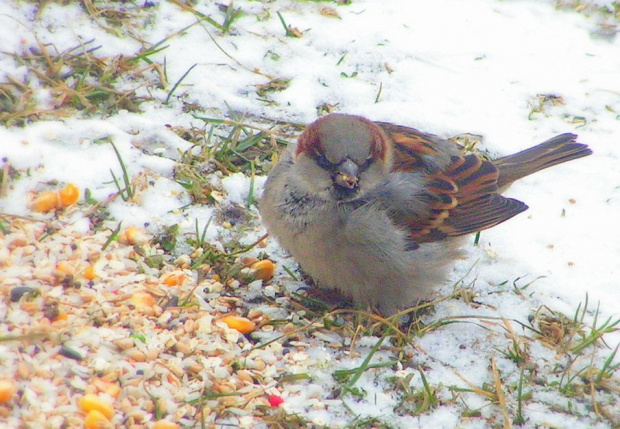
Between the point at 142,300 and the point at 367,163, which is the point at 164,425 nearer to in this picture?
the point at 142,300

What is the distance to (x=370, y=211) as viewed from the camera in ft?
12.2

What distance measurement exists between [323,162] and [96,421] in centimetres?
162

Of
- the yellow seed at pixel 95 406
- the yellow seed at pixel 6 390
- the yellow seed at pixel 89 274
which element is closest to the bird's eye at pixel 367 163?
the yellow seed at pixel 89 274

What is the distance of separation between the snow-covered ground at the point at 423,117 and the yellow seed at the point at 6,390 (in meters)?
1.06

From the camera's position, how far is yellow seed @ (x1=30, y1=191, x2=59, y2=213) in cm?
377

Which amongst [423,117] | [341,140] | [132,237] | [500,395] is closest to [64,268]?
[132,237]

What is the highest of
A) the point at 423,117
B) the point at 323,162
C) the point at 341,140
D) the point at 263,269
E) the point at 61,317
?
the point at 341,140

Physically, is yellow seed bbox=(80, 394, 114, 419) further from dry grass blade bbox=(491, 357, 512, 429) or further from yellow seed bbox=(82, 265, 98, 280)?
dry grass blade bbox=(491, 357, 512, 429)

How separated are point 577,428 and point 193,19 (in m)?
3.60

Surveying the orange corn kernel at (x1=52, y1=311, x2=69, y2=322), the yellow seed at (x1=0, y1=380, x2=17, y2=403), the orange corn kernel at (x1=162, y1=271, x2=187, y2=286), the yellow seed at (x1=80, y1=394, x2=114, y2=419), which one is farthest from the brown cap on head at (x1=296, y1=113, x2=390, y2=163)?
the yellow seed at (x1=0, y1=380, x2=17, y2=403)

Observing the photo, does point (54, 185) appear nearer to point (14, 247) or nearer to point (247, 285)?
point (14, 247)

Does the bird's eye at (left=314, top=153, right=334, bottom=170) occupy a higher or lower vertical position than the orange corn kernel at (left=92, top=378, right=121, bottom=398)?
higher

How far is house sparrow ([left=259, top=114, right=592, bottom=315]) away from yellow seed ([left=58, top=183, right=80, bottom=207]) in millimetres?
941

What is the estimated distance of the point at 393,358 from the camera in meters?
3.52
